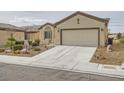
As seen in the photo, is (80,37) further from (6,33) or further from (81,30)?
(6,33)

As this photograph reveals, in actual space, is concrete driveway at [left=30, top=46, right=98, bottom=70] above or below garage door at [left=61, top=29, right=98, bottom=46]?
below

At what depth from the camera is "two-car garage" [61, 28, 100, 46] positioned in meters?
18.9

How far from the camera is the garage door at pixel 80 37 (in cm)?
1893

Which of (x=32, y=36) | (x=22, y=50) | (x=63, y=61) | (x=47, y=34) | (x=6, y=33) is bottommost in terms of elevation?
(x=63, y=61)

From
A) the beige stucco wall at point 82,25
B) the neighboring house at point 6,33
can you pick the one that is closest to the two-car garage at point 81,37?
the beige stucco wall at point 82,25

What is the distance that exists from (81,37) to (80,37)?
5.2 inches

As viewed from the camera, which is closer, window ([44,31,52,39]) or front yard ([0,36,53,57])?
front yard ([0,36,53,57])

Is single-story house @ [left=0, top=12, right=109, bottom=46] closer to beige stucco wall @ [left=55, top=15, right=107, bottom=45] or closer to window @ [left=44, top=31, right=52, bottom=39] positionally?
beige stucco wall @ [left=55, top=15, right=107, bottom=45]

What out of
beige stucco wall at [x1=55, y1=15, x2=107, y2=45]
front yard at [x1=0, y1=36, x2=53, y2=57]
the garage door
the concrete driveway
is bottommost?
the concrete driveway

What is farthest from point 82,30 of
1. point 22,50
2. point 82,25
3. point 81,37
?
point 22,50

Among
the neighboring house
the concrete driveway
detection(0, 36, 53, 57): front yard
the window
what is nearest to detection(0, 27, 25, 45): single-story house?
the neighboring house

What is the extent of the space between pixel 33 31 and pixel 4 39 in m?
6.06

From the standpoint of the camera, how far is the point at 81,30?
19547 mm
